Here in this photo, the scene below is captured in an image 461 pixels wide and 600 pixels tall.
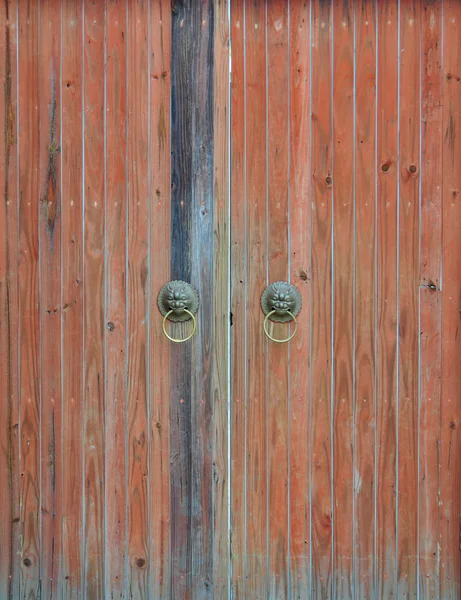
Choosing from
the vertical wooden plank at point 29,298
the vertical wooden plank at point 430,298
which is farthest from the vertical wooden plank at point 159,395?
the vertical wooden plank at point 430,298

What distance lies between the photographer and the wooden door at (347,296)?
1818 mm

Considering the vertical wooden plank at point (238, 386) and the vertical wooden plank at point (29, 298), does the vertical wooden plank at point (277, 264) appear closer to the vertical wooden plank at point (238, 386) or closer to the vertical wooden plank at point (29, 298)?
the vertical wooden plank at point (238, 386)

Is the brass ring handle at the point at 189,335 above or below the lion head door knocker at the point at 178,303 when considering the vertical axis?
below

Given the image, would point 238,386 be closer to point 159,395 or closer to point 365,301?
point 159,395

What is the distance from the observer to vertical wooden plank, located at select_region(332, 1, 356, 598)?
5.97ft

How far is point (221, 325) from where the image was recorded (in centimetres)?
185

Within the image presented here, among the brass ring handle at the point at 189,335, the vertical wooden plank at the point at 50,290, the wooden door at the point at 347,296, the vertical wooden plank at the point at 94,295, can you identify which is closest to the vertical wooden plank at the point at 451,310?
the wooden door at the point at 347,296

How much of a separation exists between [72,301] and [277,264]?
26.8 inches

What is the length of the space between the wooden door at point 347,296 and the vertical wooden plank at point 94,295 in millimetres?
435

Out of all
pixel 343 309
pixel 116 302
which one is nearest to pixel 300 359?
pixel 343 309

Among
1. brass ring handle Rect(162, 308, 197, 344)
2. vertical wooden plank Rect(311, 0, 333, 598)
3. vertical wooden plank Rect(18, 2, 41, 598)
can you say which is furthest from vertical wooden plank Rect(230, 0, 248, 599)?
vertical wooden plank Rect(18, 2, 41, 598)

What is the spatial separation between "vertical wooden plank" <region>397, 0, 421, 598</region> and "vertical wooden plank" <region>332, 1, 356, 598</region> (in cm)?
16

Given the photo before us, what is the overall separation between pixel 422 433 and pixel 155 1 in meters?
1.64

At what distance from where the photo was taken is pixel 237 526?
1855mm
